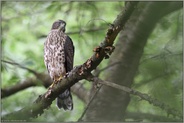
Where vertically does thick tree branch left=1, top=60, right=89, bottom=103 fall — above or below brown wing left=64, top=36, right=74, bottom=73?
below

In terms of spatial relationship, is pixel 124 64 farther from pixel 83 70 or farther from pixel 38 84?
pixel 83 70

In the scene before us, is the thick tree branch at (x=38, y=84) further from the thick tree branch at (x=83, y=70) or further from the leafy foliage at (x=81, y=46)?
the thick tree branch at (x=83, y=70)

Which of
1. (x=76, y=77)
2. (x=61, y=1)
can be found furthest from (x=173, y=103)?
(x=61, y=1)

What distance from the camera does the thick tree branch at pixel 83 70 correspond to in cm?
242

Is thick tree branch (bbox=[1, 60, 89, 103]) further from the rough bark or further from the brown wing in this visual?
the brown wing

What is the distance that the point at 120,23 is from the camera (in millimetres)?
2422

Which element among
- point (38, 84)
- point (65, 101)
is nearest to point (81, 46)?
point (38, 84)

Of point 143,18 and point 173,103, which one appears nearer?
point 173,103

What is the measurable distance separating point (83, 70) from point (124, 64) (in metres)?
1.71

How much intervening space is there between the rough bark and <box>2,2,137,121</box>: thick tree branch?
3.40ft

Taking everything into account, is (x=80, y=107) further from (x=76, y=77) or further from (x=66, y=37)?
(x=76, y=77)

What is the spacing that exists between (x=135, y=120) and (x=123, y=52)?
64cm

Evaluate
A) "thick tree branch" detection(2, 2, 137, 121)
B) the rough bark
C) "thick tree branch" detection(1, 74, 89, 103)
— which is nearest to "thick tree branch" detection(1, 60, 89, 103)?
"thick tree branch" detection(1, 74, 89, 103)

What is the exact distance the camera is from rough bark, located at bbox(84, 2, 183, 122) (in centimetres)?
411
